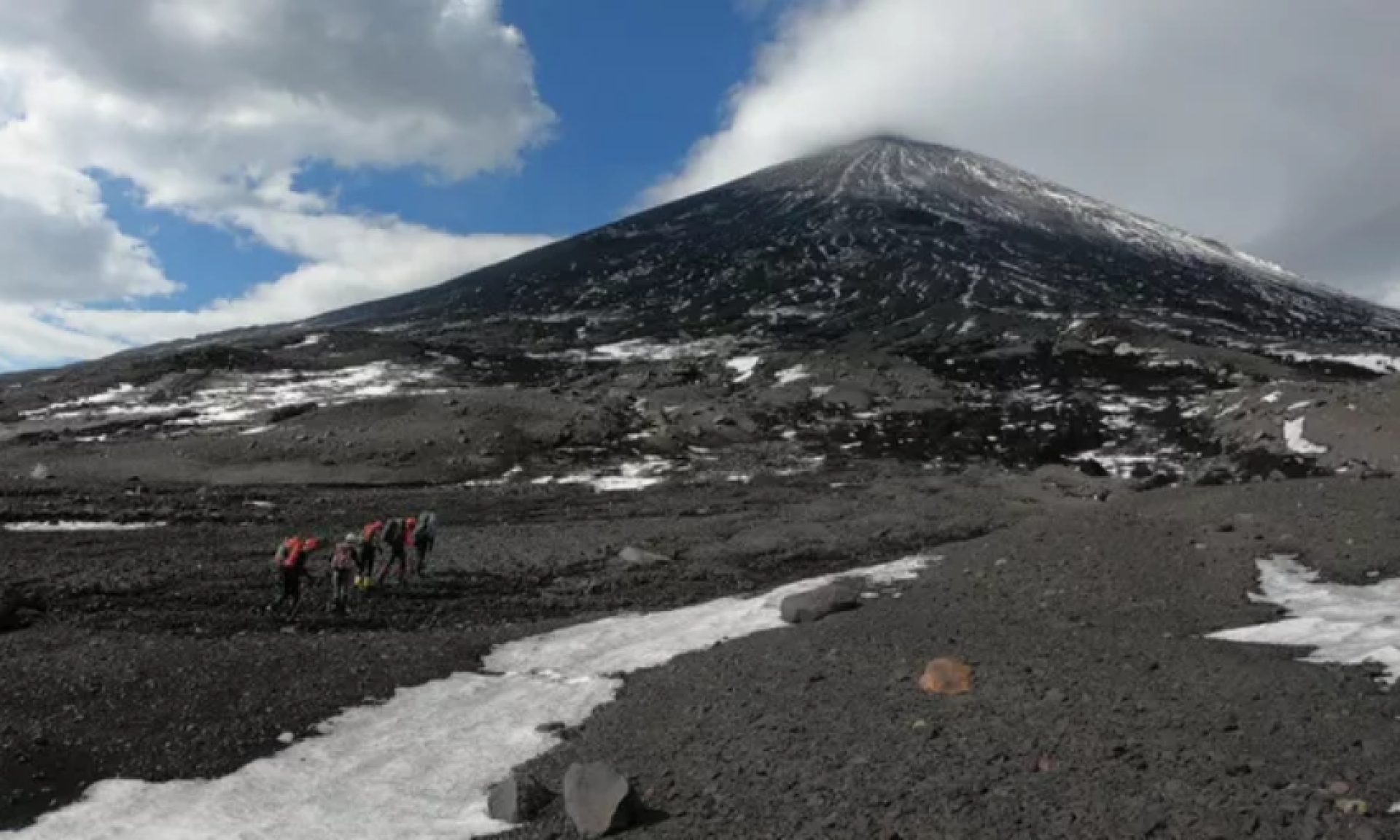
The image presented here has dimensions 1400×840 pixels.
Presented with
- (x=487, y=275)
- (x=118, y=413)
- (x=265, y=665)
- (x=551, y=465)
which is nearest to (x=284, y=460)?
(x=551, y=465)

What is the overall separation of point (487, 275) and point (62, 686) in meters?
187

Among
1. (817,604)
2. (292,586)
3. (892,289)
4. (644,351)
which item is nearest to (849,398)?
(644,351)

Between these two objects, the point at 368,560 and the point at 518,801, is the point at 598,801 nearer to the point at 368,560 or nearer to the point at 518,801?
the point at 518,801

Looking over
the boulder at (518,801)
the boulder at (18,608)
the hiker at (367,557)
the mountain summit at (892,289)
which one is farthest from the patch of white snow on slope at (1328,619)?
the mountain summit at (892,289)

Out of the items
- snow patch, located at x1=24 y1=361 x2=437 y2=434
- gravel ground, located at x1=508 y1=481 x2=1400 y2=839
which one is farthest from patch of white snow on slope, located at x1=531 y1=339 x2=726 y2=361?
gravel ground, located at x1=508 y1=481 x2=1400 y2=839

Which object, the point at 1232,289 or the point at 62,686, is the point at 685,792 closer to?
the point at 62,686

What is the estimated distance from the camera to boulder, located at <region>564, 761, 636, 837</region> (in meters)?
9.94

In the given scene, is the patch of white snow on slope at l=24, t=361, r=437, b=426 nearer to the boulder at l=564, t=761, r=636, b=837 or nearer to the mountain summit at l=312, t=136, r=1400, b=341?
the mountain summit at l=312, t=136, r=1400, b=341

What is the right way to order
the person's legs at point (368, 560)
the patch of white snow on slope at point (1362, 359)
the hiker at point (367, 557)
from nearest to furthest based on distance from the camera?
the hiker at point (367, 557) → the person's legs at point (368, 560) → the patch of white snow on slope at point (1362, 359)

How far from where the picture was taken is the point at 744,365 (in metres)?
88.2

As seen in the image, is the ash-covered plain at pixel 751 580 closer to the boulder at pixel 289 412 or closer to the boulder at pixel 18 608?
the boulder at pixel 18 608

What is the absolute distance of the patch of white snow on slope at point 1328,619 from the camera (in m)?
13.3

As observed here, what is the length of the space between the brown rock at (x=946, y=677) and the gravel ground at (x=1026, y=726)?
219 millimetres

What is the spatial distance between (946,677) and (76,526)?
31.0 metres
